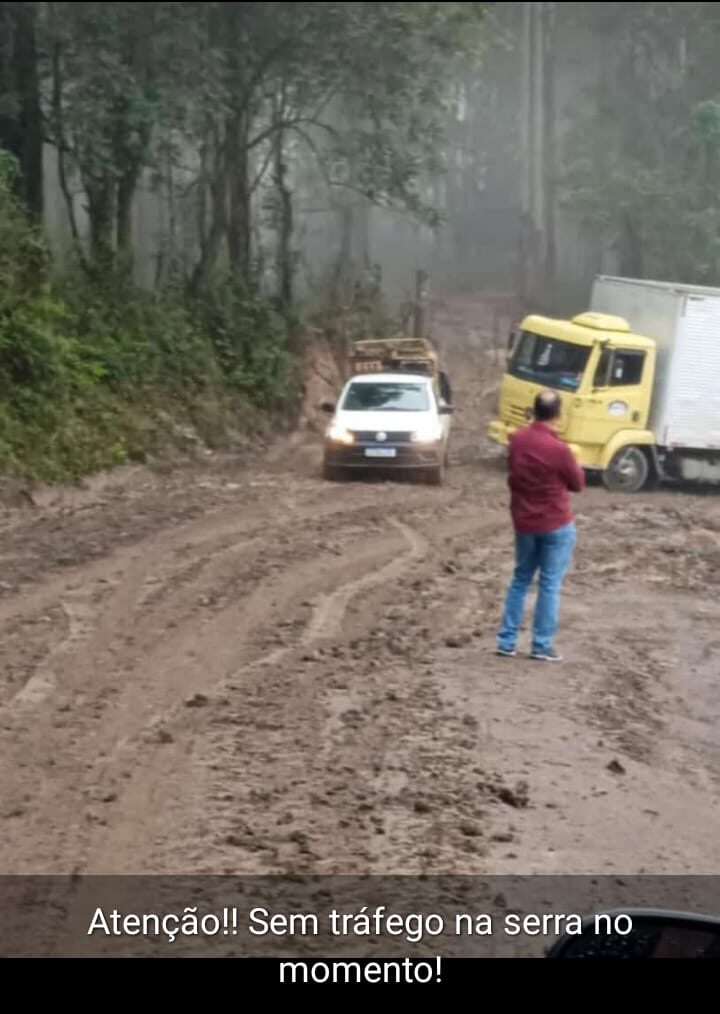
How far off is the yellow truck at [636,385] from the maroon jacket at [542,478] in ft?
40.3

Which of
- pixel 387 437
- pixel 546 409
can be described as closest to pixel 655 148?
pixel 387 437

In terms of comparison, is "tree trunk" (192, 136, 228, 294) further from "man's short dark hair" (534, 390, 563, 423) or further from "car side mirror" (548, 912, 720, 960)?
"car side mirror" (548, 912, 720, 960)

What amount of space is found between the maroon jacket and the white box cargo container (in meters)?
13.1

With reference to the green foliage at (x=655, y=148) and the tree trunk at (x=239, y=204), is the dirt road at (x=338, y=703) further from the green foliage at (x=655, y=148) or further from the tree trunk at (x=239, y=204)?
the green foliage at (x=655, y=148)

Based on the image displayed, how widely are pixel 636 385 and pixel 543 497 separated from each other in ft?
42.9

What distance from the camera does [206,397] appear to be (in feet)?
85.3

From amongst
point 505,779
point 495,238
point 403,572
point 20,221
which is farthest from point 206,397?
point 495,238

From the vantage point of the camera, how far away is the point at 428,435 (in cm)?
2264

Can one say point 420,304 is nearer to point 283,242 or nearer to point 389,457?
point 283,242

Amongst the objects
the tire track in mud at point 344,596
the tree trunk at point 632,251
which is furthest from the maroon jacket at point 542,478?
the tree trunk at point 632,251

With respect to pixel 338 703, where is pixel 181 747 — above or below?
above

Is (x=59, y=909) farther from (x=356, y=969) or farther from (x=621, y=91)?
(x=621, y=91)

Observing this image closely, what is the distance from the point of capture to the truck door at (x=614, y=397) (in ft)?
76.1

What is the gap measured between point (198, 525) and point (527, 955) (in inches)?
490
